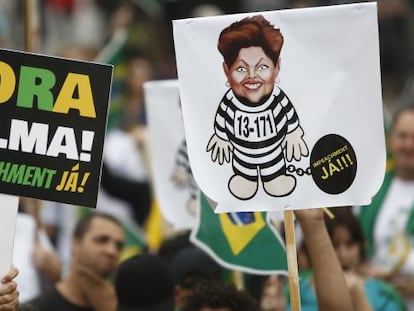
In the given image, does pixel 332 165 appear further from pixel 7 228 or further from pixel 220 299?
pixel 7 228

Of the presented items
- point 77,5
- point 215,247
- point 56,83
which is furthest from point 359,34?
point 77,5

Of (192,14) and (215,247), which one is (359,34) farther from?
(192,14)

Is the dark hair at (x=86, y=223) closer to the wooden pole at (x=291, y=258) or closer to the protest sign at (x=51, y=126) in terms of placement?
the protest sign at (x=51, y=126)

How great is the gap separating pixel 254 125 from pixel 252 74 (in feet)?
0.65

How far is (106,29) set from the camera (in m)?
18.0

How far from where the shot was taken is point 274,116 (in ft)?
20.9

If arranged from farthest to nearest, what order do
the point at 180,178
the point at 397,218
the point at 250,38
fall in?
the point at 397,218 → the point at 180,178 → the point at 250,38

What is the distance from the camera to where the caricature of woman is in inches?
251

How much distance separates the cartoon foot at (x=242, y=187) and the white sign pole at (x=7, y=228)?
86cm

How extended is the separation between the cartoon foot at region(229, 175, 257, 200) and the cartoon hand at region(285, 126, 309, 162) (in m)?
0.18

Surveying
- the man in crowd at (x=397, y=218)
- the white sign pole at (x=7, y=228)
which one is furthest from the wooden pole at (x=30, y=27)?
the white sign pole at (x=7, y=228)

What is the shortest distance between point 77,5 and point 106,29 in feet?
2.51

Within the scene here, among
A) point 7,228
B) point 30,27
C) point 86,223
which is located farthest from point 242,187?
point 30,27

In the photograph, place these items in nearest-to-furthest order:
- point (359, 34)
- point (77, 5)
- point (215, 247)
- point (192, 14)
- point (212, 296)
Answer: point (359, 34)
point (212, 296)
point (215, 247)
point (192, 14)
point (77, 5)
